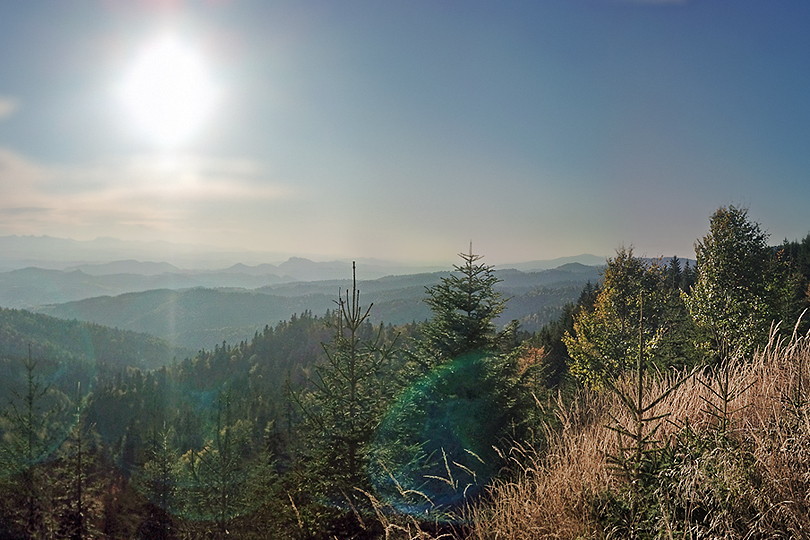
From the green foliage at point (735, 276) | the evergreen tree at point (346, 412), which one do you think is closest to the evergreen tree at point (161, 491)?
the evergreen tree at point (346, 412)

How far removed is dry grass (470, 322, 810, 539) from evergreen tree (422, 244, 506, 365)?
6.52 m

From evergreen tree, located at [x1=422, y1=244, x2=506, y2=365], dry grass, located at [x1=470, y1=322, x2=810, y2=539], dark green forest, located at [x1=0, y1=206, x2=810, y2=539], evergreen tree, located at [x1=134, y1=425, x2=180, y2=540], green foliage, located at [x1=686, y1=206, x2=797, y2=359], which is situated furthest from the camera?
evergreen tree, located at [x1=134, y1=425, x2=180, y2=540]

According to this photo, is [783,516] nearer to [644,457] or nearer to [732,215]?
[644,457]

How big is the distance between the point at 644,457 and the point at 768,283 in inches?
1013

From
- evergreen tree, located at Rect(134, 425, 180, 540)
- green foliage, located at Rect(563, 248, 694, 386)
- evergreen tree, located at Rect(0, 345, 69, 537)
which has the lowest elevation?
evergreen tree, located at Rect(134, 425, 180, 540)

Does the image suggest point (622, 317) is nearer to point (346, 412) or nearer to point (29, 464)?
point (346, 412)

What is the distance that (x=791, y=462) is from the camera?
3.30 metres

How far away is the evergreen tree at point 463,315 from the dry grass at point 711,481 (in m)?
6.52

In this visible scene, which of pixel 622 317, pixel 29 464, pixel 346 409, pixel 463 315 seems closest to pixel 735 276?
pixel 622 317

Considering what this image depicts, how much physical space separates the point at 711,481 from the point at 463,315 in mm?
8182

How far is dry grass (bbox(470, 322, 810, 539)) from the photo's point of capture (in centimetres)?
298

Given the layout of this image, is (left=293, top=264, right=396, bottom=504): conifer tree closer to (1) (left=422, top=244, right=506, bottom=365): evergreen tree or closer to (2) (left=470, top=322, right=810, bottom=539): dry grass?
(1) (left=422, top=244, right=506, bottom=365): evergreen tree

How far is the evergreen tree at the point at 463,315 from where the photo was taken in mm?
11133

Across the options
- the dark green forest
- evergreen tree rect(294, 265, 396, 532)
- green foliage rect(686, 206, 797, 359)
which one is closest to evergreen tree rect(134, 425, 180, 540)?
the dark green forest
